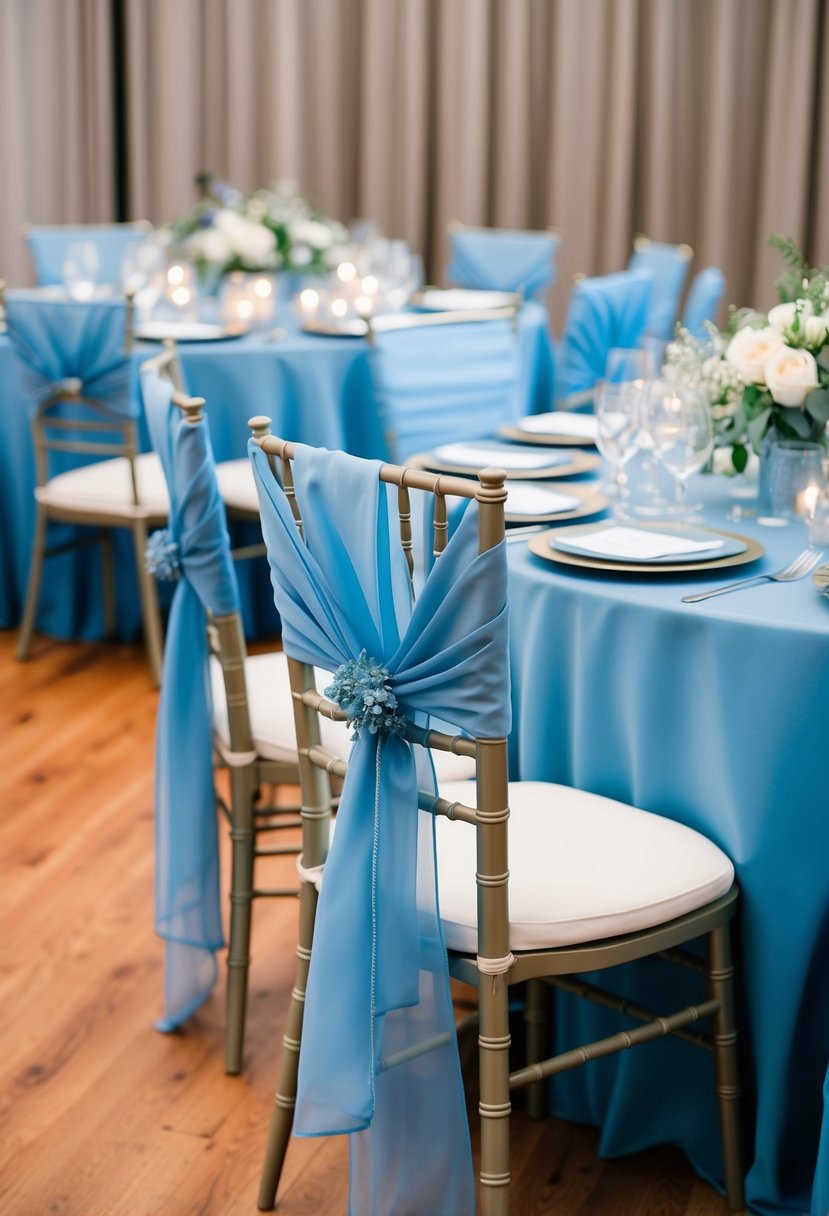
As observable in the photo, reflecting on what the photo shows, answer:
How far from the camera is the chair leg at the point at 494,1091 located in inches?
62.8

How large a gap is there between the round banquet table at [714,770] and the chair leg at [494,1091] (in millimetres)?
372

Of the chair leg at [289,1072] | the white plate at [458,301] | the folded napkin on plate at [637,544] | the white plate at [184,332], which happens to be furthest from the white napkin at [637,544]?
the white plate at [458,301]

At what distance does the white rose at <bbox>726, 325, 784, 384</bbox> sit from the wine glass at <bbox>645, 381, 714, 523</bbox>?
0.26 feet

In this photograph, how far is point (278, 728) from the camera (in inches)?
85.5

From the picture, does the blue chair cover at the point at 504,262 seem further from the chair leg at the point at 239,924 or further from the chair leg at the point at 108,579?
the chair leg at the point at 239,924

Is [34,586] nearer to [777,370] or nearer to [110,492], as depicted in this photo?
[110,492]

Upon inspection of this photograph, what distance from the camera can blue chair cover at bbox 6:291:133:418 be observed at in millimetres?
3807

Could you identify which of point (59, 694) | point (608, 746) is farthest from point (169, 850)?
point (59, 694)

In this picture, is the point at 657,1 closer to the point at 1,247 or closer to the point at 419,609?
the point at 1,247

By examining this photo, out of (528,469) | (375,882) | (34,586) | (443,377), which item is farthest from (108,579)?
(375,882)

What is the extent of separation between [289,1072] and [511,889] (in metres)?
0.47

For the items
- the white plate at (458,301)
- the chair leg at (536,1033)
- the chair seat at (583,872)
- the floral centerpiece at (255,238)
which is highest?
the floral centerpiece at (255,238)

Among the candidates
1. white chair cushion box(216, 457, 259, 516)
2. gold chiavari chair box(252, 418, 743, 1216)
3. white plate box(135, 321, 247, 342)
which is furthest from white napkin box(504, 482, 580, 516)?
white plate box(135, 321, 247, 342)

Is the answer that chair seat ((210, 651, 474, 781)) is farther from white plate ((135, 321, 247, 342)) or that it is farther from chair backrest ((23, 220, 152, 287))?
chair backrest ((23, 220, 152, 287))
